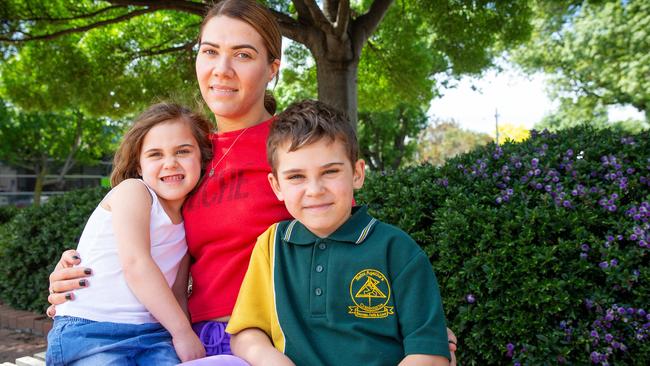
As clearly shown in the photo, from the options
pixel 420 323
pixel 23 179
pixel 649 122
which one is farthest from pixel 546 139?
pixel 23 179

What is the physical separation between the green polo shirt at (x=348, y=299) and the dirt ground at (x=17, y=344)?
11.9ft

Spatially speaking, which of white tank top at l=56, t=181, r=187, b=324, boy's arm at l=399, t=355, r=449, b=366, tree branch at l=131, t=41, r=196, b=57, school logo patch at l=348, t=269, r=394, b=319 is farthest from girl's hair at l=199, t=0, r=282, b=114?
tree branch at l=131, t=41, r=196, b=57

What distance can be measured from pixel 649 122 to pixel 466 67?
17.5 metres

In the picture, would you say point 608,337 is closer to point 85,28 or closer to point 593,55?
point 85,28

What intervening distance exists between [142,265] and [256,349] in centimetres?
48

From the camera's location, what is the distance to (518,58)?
24.8 m

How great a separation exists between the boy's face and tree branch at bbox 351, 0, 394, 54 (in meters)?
4.75

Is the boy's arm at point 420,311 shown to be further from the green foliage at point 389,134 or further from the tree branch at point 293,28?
the green foliage at point 389,134

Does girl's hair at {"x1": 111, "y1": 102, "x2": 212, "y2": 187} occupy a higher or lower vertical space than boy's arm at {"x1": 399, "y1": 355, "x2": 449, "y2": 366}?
higher

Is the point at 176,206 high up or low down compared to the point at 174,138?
down

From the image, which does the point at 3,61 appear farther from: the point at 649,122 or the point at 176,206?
the point at 649,122

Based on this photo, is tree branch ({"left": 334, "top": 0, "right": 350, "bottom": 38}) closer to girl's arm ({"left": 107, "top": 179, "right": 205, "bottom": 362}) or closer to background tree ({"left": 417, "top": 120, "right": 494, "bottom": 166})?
girl's arm ({"left": 107, "top": 179, "right": 205, "bottom": 362})

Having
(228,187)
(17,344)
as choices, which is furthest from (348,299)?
(17,344)

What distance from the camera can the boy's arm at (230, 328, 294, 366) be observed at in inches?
64.2
